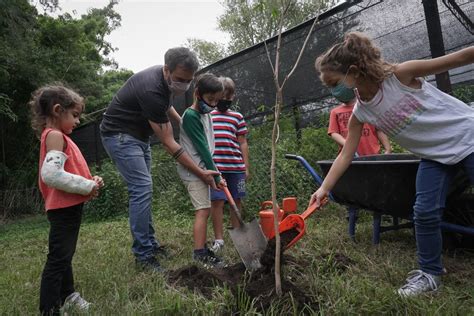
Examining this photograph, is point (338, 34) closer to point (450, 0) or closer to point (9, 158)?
point (450, 0)

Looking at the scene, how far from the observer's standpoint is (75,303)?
1.99 m

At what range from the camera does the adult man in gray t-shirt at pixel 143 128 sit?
2650 mm

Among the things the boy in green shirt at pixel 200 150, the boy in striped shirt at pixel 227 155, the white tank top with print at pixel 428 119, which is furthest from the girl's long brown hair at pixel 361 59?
the boy in striped shirt at pixel 227 155

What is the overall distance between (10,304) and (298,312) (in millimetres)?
1514

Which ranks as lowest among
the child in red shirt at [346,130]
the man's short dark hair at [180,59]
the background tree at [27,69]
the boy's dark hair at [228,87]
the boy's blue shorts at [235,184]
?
the boy's blue shorts at [235,184]

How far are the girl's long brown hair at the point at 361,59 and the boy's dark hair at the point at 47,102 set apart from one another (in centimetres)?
134

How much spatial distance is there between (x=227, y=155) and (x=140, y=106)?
0.92 meters

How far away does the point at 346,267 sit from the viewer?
7.64ft

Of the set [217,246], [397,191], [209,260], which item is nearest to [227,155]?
[217,246]

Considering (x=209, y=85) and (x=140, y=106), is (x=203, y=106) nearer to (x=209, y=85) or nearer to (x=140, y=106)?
(x=209, y=85)

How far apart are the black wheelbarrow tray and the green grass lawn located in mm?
269

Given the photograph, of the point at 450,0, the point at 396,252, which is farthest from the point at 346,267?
the point at 450,0

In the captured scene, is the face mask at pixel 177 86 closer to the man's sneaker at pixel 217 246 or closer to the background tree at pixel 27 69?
the man's sneaker at pixel 217 246

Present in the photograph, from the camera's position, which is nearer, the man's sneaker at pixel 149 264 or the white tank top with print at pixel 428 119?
the white tank top with print at pixel 428 119
